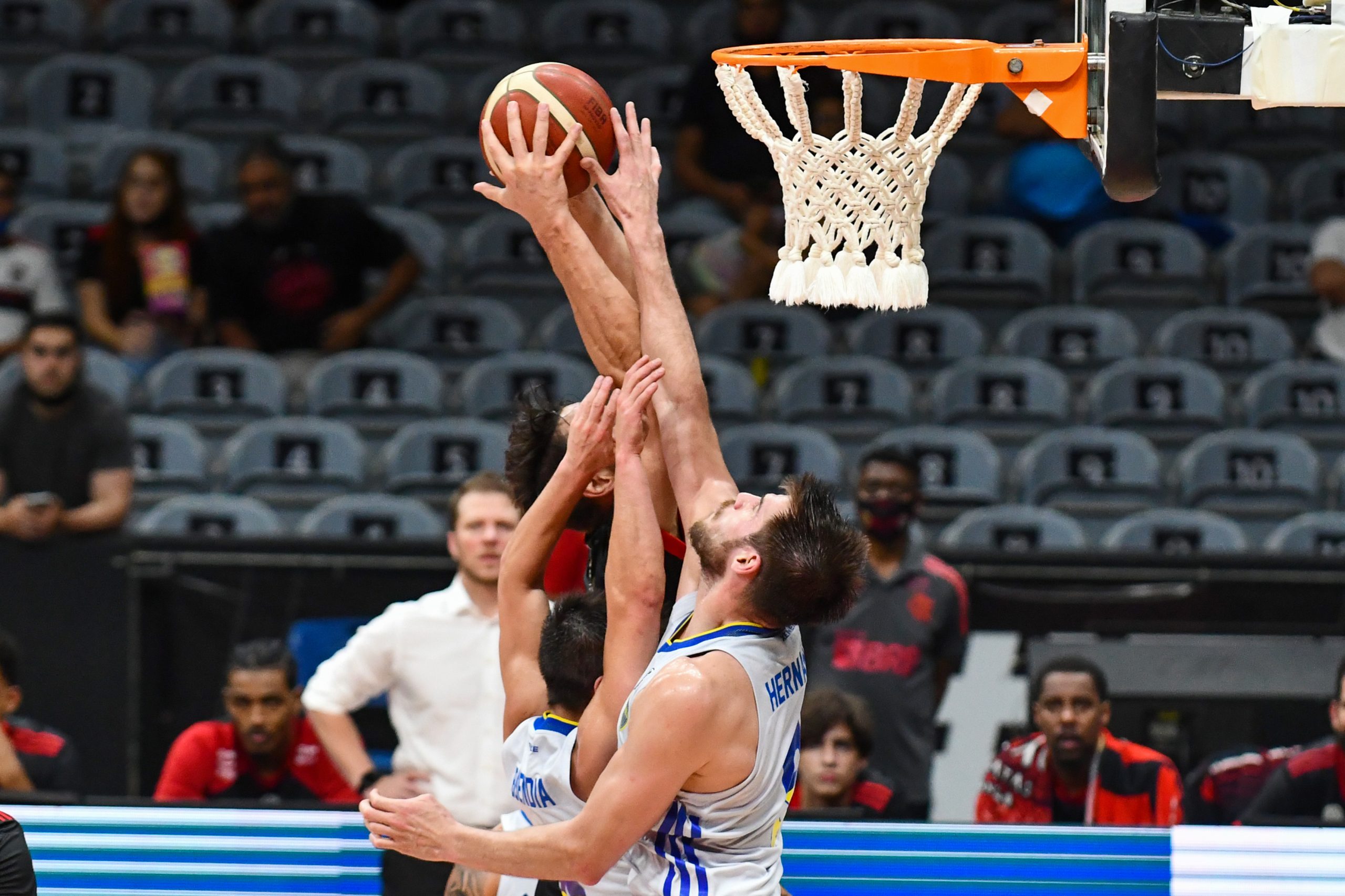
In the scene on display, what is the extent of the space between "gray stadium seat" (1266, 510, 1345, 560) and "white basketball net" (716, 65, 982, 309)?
4.45 meters

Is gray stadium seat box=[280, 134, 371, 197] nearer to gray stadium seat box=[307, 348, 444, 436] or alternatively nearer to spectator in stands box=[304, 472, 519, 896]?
gray stadium seat box=[307, 348, 444, 436]

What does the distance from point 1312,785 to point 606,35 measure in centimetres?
688

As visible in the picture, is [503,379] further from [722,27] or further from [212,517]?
[722,27]

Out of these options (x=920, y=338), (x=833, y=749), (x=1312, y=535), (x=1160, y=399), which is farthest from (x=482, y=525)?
(x=1160, y=399)

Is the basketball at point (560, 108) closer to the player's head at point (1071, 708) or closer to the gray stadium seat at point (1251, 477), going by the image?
the player's head at point (1071, 708)

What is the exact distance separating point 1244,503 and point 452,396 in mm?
3938

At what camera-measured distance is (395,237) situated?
9789 millimetres

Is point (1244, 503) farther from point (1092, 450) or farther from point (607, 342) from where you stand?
point (607, 342)

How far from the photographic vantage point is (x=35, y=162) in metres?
10.7

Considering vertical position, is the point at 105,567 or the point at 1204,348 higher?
the point at 1204,348

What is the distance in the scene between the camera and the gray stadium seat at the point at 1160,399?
929 cm

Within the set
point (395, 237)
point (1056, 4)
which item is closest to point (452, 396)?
point (395, 237)

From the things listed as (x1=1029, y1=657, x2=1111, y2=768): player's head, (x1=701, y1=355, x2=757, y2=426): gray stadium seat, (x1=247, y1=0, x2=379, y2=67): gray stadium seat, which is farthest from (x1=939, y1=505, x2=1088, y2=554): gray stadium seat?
(x1=247, y1=0, x2=379, y2=67): gray stadium seat

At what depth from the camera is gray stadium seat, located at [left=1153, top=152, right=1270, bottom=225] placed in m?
10.6
